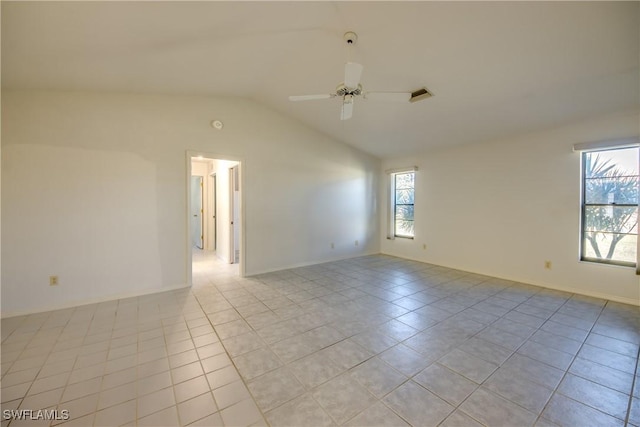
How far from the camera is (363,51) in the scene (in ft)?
9.27

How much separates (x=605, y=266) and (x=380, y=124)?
12.2ft

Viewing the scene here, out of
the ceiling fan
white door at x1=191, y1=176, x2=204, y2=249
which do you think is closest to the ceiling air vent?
the ceiling fan

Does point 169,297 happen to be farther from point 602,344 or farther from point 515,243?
point 515,243

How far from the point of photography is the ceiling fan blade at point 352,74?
2135 millimetres

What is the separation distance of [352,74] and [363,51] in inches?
32.7

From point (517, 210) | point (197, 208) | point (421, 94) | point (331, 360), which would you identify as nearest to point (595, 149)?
point (517, 210)

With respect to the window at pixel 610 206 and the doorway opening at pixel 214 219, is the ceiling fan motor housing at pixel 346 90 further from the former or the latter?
the window at pixel 610 206

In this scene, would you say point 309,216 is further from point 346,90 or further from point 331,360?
point 331,360

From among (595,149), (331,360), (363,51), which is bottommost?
(331,360)

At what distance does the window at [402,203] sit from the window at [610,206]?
2757 mm

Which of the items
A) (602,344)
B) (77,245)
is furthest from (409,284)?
(77,245)

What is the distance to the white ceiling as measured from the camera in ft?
6.71

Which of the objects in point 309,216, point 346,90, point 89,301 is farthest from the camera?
point 309,216

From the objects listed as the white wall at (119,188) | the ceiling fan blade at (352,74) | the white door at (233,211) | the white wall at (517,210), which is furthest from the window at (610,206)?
the white door at (233,211)
